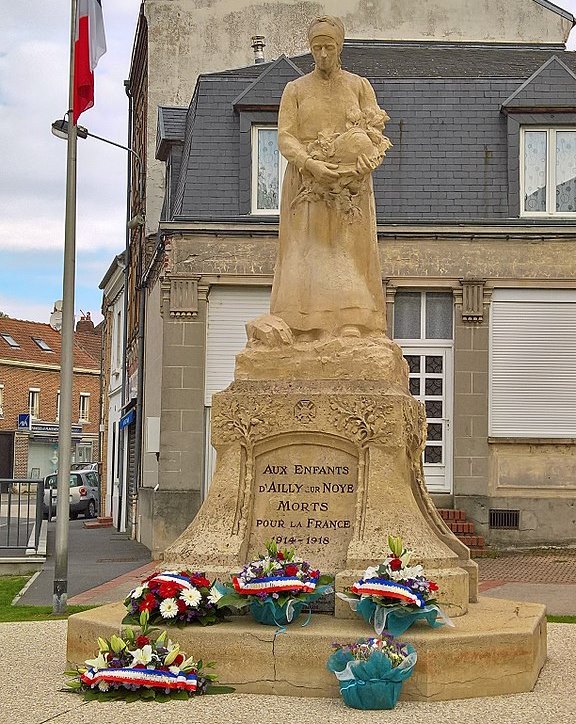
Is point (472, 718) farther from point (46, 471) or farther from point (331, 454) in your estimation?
point (46, 471)

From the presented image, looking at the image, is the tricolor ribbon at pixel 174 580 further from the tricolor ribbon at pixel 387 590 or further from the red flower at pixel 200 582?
the tricolor ribbon at pixel 387 590

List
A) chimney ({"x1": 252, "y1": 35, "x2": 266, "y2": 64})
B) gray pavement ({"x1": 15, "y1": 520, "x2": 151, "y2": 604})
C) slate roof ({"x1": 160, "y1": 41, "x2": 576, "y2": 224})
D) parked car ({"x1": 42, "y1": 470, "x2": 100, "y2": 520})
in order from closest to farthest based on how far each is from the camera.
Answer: gray pavement ({"x1": 15, "y1": 520, "x2": 151, "y2": 604}) < slate roof ({"x1": 160, "y1": 41, "x2": 576, "y2": 224}) < chimney ({"x1": 252, "y1": 35, "x2": 266, "y2": 64}) < parked car ({"x1": 42, "y1": 470, "x2": 100, "y2": 520})

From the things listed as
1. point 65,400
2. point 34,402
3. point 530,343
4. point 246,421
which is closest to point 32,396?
point 34,402

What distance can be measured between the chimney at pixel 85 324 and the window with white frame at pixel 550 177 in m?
51.2

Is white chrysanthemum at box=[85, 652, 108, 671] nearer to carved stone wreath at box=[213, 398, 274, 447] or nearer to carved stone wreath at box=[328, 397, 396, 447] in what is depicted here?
carved stone wreath at box=[213, 398, 274, 447]

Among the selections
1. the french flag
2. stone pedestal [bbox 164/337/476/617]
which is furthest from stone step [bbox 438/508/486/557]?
stone pedestal [bbox 164/337/476/617]

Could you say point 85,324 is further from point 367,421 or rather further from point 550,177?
point 367,421

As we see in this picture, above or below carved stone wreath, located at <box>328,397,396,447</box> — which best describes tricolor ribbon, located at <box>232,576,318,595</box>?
below

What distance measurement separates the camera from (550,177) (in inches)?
843

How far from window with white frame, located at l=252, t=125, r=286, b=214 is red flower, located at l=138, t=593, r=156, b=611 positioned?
14.0 metres

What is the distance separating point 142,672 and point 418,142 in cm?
1555

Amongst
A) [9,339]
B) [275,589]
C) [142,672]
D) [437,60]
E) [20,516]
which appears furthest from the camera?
[9,339]

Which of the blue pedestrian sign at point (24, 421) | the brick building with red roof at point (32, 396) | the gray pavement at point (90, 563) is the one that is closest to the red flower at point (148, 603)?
the gray pavement at point (90, 563)

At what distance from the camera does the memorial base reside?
759cm
